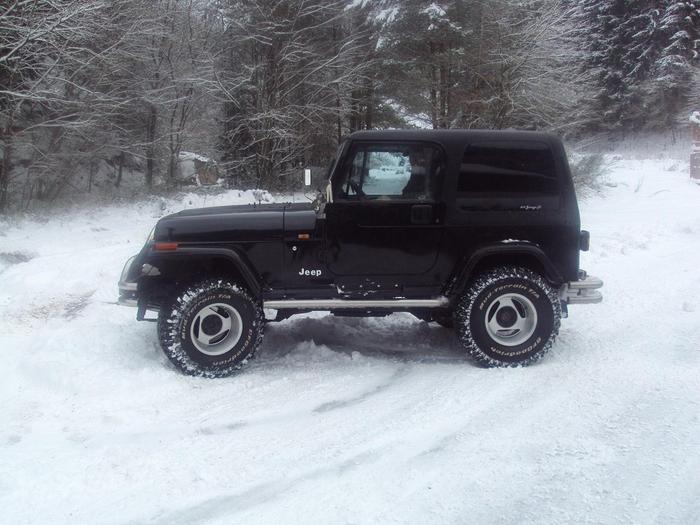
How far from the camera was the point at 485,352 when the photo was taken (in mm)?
4938

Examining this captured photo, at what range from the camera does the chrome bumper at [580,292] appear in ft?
16.6

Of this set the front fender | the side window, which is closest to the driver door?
the side window

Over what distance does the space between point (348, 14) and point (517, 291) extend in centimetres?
1615

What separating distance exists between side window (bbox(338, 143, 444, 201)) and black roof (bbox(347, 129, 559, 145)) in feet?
0.22

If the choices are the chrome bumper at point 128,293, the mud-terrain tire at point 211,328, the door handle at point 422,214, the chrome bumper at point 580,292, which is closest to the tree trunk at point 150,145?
the chrome bumper at point 128,293

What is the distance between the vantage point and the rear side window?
16.2 ft

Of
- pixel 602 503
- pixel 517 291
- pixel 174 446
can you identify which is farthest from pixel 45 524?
pixel 517 291

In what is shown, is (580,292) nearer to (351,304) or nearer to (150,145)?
(351,304)

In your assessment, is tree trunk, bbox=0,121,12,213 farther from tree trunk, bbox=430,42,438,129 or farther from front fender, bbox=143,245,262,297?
tree trunk, bbox=430,42,438,129

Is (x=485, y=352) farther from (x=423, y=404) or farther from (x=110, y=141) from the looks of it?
(x=110, y=141)

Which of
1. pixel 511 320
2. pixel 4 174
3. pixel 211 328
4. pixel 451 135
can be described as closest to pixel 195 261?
pixel 211 328

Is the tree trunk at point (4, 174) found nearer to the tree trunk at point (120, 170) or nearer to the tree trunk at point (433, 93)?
the tree trunk at point (120, 170)

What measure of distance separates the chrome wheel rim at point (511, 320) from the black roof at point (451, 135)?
1341mm

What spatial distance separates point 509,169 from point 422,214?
2.80 ft
